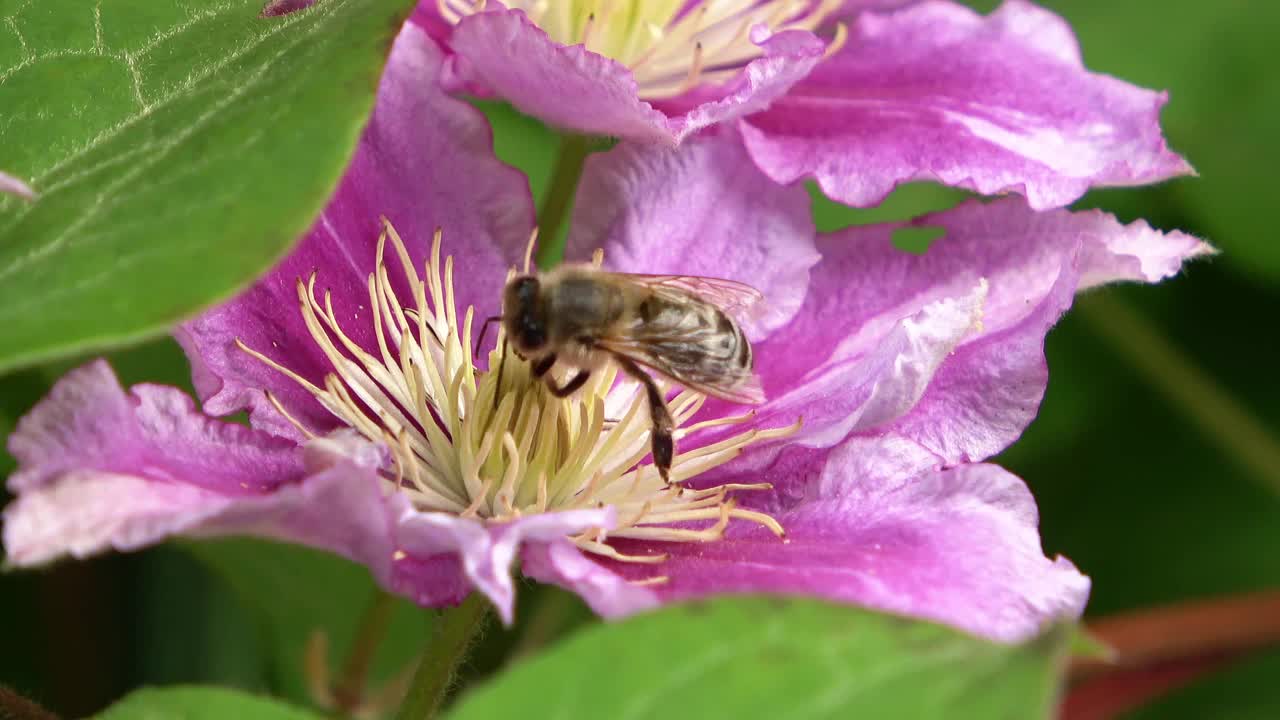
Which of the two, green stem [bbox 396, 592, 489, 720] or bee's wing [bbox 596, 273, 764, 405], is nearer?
green stem [bbox 396, 592, 489, 720]

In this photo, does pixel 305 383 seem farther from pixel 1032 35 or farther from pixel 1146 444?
pixel 1146 444

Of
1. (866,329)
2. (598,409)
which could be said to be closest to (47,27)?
(598,409)

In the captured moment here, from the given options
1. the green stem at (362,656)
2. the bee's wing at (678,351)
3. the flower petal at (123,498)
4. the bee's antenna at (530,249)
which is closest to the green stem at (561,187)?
the bee's antenna at (530,249)

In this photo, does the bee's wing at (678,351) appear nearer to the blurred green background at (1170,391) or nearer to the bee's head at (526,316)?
the bee's head at (526,316)

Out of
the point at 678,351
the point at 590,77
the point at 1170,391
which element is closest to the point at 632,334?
the point at 678,351

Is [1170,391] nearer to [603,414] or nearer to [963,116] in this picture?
[963,116]

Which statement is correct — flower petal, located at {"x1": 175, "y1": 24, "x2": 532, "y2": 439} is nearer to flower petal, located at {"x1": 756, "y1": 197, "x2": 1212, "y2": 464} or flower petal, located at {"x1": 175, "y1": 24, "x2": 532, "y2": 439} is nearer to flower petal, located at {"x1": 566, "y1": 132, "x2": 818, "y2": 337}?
flower petal, located at {"x1": 566, "y1": 132, "x2": 818, "y2": 337}

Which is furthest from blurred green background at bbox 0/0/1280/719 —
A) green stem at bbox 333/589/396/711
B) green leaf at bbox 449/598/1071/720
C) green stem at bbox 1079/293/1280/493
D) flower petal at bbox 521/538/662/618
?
green leaf at bbox 449/598/1071/720

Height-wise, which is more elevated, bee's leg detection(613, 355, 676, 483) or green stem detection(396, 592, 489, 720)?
bee's leg detection(613, 355, 676, 483)
